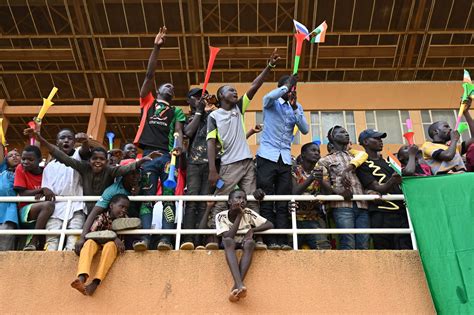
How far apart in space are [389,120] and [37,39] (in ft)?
37.2

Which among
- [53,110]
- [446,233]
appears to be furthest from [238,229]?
[53,110]

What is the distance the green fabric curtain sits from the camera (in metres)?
4.01

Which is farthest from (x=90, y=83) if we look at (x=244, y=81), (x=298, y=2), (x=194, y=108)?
(x=194, y=108)

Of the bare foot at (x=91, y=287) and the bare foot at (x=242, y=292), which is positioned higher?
the bare foot at (x=91, y=287)

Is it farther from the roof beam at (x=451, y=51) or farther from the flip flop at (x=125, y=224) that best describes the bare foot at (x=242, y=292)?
the roof beam at (x=451, y=51)

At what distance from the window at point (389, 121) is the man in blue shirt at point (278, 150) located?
423 inches

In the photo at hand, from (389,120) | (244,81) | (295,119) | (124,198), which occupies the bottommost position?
(124,198)

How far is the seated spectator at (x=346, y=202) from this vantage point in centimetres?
474

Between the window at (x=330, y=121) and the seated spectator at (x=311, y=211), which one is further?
the window at (x=330, y=121)

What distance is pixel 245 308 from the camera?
4.08m

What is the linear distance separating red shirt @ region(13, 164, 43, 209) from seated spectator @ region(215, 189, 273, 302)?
2007 mm

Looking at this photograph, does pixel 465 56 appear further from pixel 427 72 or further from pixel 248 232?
pixel 248 232

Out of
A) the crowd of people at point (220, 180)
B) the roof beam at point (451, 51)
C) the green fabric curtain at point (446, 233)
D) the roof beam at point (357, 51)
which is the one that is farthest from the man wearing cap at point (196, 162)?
the roof beam at point (451, 51)

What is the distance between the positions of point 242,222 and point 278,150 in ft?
3.10
